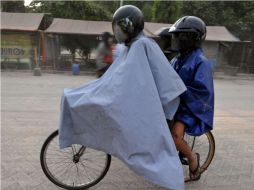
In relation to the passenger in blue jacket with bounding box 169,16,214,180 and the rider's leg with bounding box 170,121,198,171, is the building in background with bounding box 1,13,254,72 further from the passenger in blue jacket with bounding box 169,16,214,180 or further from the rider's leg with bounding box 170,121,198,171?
→ the rider's leg with bounding box 170,121,198,171

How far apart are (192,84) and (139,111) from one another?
69 centimetres

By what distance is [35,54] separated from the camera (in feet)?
61.4

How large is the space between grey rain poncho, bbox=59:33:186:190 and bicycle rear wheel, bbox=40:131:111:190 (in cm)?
58

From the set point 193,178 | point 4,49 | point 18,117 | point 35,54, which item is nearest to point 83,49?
point 35,54

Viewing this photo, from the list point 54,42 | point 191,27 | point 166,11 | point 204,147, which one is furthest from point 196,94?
point 166,11

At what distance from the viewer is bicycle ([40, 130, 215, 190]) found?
379 centimetres

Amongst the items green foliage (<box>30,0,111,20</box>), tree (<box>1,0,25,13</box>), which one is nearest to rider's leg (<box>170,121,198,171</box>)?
green foliage (<box>30,0,111,20</box>)

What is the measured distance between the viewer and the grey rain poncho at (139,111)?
3.12 m

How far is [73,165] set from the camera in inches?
157

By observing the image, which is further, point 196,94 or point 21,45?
point 21,45

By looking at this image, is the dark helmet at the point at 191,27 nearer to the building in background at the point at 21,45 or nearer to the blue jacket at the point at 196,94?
the blue jacket at the point at 196,94


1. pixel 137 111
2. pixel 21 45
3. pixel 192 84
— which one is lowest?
pixel 21 45

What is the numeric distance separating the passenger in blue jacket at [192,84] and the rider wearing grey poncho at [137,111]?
284mm

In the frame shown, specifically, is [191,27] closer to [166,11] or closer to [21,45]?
[21,45]
